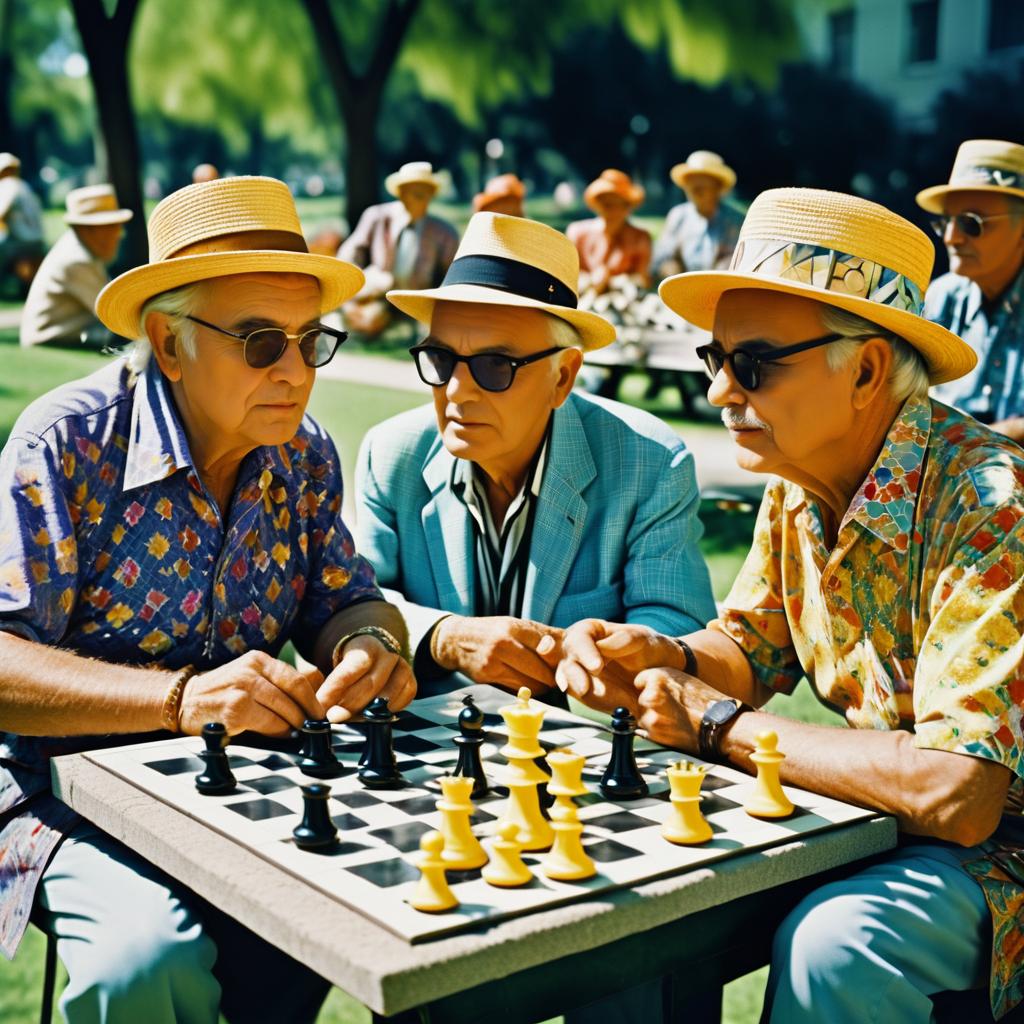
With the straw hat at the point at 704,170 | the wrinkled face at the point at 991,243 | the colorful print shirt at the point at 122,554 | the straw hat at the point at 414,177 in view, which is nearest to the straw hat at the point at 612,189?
the straw hat at the point at 704,170

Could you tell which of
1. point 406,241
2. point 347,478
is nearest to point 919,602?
point 347,478

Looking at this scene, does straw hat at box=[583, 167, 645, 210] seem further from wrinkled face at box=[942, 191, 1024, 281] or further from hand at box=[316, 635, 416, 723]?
hand at box=[316, 635, 416, 723]

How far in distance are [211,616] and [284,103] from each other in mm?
27446

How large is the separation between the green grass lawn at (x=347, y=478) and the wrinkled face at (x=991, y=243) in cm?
219

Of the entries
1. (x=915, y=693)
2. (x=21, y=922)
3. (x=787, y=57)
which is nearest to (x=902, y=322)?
(x=915, y=693)

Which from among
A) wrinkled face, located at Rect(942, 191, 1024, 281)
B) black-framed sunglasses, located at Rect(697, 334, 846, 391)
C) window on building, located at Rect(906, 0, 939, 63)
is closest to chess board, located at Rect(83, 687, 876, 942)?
black-framed sunglasses, located at Rect(697, 334, 846, 391)

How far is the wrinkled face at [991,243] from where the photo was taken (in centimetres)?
642

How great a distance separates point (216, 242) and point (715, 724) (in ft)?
5.01

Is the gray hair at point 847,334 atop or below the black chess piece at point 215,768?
atop

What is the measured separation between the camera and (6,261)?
67.5ft

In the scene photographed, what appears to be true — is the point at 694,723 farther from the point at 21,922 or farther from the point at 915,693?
the point at 21,922

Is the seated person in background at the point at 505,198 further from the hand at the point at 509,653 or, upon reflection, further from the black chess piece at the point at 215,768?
the black chess piece at the point at 215,768

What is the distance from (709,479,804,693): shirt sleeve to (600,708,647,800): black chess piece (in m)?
0.75

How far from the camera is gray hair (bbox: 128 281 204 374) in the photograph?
3037 mm
